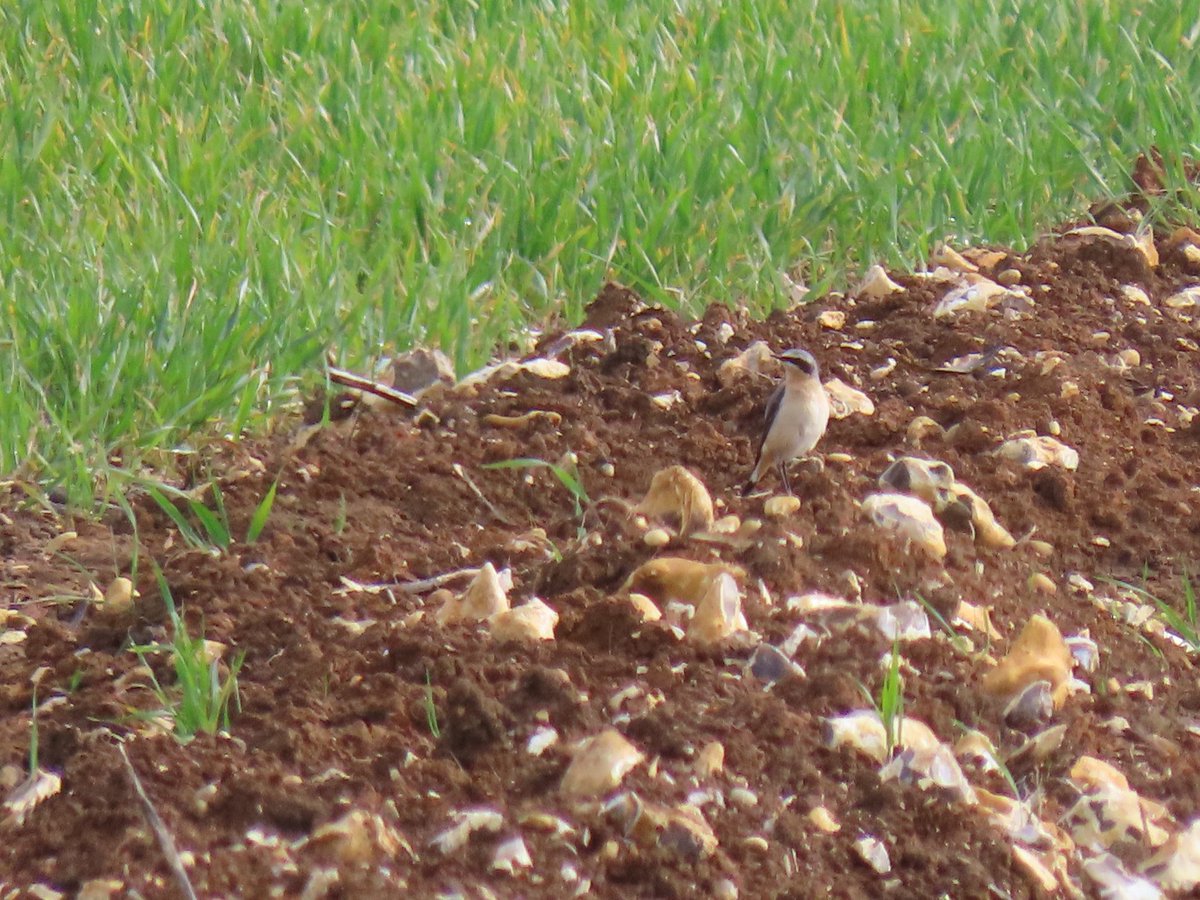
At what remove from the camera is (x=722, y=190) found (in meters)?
4.60

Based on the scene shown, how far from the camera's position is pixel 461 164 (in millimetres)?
4723

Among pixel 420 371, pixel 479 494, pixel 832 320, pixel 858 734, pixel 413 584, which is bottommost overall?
pixel 832 320

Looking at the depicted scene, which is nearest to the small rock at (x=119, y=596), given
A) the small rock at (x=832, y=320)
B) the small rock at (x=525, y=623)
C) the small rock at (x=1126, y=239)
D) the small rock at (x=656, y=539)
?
the small rock at (x=525, y=623)

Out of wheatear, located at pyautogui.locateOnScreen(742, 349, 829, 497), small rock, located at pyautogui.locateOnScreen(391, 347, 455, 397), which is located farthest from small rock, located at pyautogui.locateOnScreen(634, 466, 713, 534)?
small rock, located at pyautogui.locateOnScreen(391, 347, 455, 397)

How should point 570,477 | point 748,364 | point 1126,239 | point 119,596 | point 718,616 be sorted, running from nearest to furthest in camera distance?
point 718,616, point 119,596, point 570,477, point 748,364, point 1126,239

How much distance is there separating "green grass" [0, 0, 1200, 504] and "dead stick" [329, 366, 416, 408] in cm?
5

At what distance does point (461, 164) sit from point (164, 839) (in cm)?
286

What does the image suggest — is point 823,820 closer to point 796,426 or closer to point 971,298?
point 796,426

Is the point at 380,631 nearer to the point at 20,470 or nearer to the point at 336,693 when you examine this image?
the point at 336,693

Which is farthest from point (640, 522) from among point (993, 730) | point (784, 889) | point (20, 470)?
point (20, 470)

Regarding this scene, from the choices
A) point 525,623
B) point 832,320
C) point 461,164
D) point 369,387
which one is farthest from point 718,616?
point 461,164

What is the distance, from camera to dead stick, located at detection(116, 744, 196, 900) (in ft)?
6.84

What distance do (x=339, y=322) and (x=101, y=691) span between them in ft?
4.70

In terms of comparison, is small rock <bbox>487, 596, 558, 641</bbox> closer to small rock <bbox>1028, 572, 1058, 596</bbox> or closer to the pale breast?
the pale breast
